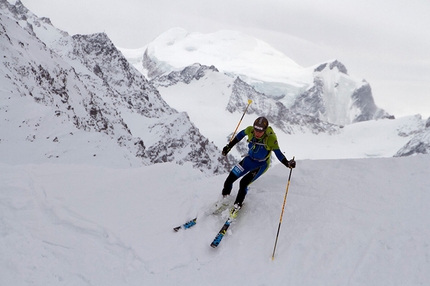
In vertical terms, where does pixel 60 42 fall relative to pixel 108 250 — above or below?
above

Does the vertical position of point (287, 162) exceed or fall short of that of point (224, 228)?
it exceeds it

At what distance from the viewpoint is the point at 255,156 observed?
28.9 feet

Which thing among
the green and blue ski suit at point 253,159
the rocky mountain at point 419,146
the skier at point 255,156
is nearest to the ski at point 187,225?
the skier at point 255,156

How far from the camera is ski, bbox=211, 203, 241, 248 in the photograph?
23.7 ft

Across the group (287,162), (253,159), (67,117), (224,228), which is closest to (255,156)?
(253,159)

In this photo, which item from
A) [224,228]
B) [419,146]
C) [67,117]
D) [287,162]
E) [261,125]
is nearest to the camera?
[224,228]

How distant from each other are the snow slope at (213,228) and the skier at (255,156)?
63 cm

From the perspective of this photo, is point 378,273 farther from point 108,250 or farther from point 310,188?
point 108,250

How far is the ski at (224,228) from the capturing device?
724 cm

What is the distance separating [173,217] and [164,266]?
6.32 ft

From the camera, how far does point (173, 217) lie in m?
8.39

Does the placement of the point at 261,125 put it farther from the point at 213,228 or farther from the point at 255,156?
the point at 213,228

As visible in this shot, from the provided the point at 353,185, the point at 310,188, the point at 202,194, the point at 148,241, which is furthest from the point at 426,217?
the point at 148,241

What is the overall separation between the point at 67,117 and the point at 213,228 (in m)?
21.3
